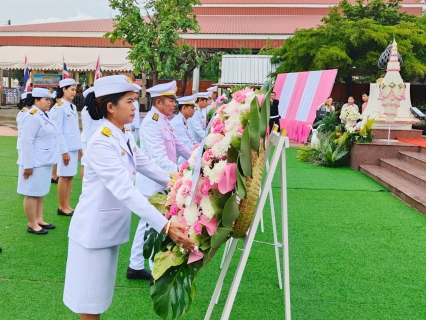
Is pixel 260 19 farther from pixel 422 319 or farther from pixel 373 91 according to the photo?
pixel 422 319

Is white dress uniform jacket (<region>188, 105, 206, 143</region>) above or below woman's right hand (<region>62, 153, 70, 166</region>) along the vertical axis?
above

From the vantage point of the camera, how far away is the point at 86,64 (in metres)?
17.3

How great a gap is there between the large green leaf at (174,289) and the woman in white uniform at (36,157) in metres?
3.10

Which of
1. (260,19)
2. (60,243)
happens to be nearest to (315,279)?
(60,243)

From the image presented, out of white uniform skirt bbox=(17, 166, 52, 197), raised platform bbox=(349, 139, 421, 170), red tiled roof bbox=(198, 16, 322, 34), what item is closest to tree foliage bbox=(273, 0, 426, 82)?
red tiled roof bbox=(198, 16, 322, 34)

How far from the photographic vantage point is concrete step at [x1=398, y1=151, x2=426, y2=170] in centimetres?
820

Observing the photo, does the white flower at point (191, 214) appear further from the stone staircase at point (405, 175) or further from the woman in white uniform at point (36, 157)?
the stone staircase at point (405, 175)

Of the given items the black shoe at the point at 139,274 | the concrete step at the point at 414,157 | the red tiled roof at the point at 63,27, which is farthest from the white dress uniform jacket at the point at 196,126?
the red tiled roof at the point at 63,27

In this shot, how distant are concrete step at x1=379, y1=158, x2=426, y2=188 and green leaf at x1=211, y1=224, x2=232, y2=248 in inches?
229

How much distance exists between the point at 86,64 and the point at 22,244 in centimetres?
1361

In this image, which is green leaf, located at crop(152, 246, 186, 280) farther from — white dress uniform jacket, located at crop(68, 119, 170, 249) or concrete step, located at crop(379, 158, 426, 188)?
concrete step, located at crop(379, 158, 426, 188)

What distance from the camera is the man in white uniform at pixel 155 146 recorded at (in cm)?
369

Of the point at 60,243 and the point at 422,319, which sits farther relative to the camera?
the point at 60,243

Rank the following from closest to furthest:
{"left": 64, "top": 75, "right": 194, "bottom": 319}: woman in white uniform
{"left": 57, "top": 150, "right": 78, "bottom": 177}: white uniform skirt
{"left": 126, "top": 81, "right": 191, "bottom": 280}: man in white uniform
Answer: {"left": 64, "top": 75, "right": 194, "bottom": 319}: woman in white uniform → {"left": 126, "top": 81, "right": 191, "bottom": 280}: man in white uniform → {"left": 57, "top": 150, "right": 78, "bottom": 177}: white uniform skirt
